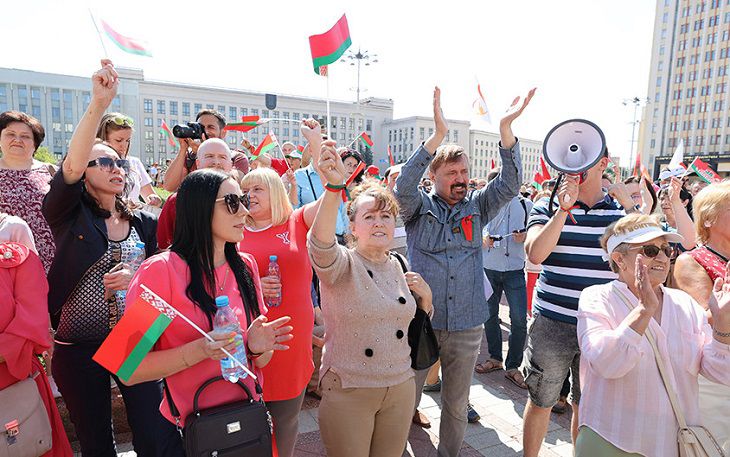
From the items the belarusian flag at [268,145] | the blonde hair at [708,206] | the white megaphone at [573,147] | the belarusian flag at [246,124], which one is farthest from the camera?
the belarusian flag at [246,124]

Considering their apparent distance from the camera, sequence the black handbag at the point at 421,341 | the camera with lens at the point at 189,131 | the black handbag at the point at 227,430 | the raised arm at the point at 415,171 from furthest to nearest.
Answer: the camera with lens at the point at 189,131 < the raised arm at the point at 415,171 < the black handbag at the point at 421,341 < the black handbag at the point at 227,430

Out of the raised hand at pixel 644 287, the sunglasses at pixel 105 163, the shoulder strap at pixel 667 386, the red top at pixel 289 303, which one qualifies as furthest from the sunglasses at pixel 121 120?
the shoulder strap at pixel 667 386

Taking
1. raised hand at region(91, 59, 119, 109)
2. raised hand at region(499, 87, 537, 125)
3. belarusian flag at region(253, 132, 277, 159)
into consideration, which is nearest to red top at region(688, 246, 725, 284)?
raised hand at region(499, 87, 537, 125)

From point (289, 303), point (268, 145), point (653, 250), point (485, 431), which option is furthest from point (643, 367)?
point (268, 145)

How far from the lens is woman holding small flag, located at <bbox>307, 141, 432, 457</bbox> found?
2.23 metres

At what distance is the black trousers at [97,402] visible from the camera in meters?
2.16

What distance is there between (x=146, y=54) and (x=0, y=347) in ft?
6.69

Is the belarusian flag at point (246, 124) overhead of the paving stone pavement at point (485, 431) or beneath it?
overhead

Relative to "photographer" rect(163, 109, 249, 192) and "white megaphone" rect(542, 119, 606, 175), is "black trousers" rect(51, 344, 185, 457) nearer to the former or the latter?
"photographer" rect(163, 109, 249, 192)

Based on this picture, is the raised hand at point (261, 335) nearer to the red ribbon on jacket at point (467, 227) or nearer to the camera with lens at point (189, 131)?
the red ribbon on jacket at point (467, 227)

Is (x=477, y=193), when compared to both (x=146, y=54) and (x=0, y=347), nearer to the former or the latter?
(x=146, y=54)

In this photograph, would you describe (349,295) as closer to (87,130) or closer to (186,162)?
(87,130)

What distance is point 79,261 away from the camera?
2199 millimetres

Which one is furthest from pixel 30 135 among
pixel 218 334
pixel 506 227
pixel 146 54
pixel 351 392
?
pixel 506 227
